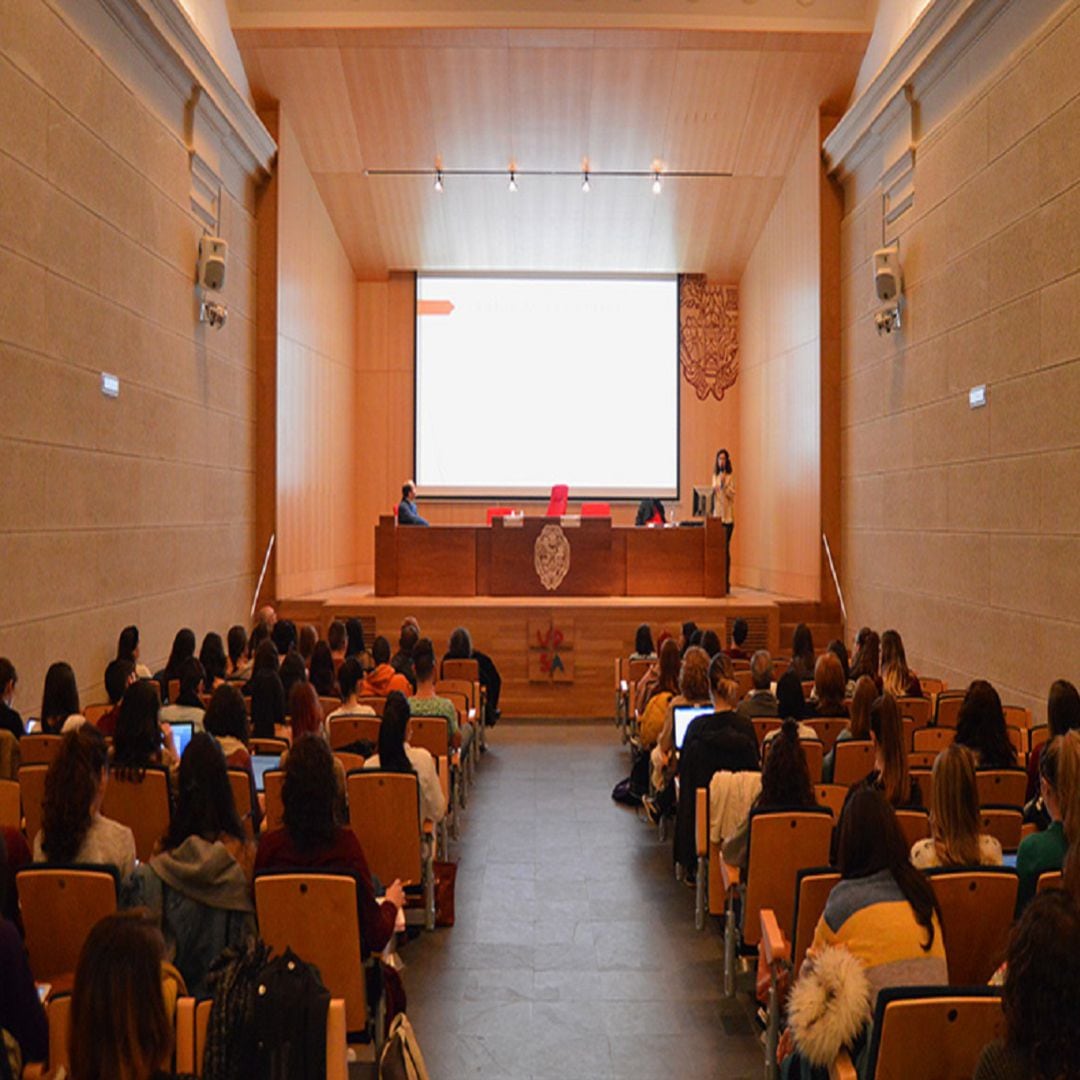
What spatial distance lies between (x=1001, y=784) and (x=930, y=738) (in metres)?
0.94

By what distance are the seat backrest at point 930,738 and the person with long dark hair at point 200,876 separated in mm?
3382

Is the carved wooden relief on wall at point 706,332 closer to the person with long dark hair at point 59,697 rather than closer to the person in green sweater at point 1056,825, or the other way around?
the person with long dark hair at point 59,697

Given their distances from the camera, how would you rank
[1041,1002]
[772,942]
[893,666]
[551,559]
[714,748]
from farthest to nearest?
[551,559] < [893,666] < [714,748] < [772,942] < [1041,1002]

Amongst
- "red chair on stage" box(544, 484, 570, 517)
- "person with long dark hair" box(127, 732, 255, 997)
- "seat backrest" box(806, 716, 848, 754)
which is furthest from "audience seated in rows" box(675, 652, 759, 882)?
"red chair on stage" box(544, 484, 570, 517)

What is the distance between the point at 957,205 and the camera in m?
8.80

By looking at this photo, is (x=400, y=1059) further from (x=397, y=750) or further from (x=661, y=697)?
(x=661, y=697)

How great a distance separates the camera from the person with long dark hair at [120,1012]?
185 cm

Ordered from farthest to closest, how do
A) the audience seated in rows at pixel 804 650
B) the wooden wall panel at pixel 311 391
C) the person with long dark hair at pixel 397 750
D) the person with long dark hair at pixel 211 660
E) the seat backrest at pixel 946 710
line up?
1. the wooden wall panel at pixel 311 391
2. the audience seated in rows at pixel 804 650
3. the person with long dark hair at pixel 211 660
4. the seat backrest at pixel 946 710
5. the person with long dark hair at pixel 397 750

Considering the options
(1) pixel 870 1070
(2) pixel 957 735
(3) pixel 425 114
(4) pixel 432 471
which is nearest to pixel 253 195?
(3) pixel 425 114

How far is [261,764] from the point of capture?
498cm

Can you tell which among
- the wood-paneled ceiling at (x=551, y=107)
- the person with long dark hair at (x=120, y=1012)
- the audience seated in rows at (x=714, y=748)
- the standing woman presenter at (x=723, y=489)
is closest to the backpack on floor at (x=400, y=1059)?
the person with long dark hair at (x=120, y=1012)

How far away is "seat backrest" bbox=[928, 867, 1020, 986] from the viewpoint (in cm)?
304

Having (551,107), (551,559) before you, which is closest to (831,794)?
(551,559)

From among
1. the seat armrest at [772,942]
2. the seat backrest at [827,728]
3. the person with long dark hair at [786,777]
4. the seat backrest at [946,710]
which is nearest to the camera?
the seat armrest at [772,942]
